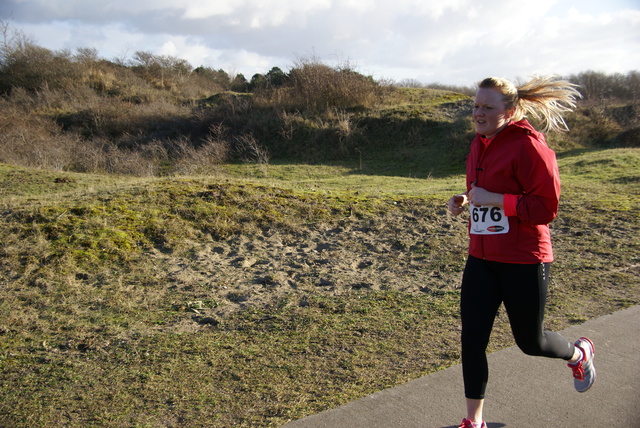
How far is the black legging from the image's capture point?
285 cm

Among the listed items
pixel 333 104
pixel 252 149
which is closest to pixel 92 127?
pixel 252 149

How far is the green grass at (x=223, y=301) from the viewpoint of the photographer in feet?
11.0

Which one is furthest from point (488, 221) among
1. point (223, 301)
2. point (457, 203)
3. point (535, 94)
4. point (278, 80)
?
point (278, 80)

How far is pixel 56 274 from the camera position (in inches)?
206

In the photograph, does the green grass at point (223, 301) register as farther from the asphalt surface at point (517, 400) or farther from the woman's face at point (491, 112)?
the woman's face at point (491, 112)

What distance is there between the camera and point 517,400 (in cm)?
329

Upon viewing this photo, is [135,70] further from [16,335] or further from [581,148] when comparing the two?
[16,335]

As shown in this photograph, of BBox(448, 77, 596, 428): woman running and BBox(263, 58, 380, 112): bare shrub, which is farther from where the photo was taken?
BBox(263, 58, 380, 112): bare shrub

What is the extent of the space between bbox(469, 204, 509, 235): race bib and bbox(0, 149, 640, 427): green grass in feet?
4.00

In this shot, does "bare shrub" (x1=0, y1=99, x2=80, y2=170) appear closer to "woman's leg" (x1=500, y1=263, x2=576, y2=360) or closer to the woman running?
the woman running

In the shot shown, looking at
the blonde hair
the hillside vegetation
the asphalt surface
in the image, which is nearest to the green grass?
the hillside vegetation

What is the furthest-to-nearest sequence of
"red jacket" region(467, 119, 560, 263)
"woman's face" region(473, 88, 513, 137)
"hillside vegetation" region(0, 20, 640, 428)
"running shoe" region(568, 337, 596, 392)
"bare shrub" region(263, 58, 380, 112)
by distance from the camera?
"bare shrub" region(263, 58, 380, 112) < "hillside vegetation" region(0, 20, 640, 428) < "running shoe" region(568, 337, 596, 392) < "woman's face" region(473, 88, 513, 137) < "red jacket" region(467, 119, 560, 263)

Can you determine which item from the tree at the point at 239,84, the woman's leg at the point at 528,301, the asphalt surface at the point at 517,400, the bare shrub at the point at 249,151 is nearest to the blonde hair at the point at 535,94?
the woman's leg at the point at 528,301

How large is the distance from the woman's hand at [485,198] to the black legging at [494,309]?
1.09 feet
